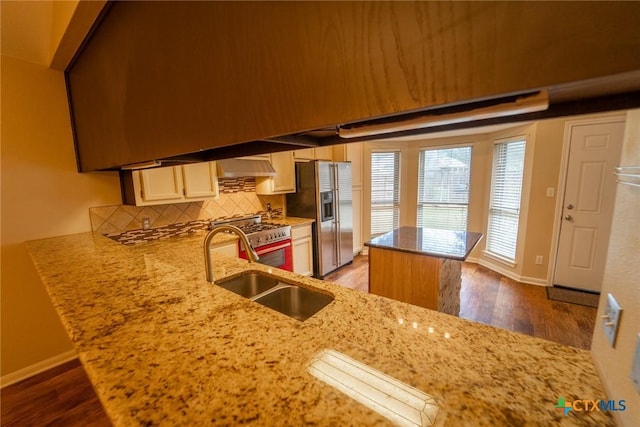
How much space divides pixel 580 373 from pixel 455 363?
297 mm

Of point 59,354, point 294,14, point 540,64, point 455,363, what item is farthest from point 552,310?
point 59,354

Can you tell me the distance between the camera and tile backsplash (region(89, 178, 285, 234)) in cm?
243

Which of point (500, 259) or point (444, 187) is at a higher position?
point (444, 187)

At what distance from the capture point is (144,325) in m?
0.83

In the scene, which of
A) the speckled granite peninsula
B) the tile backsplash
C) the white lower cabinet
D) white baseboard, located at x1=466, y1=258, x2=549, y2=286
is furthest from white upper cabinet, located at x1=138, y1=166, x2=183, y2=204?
white baseboard, located at x1=466, y1=258, x2=549, y2=286

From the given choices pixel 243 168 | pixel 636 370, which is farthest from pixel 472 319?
pixel 243 168

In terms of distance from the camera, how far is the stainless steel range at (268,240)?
283 centimetres

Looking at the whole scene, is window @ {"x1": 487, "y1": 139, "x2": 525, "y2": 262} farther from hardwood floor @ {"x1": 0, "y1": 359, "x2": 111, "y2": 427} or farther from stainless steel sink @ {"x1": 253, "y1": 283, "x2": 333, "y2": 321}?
hardwood floor @ {"x1": 0, "y1": 359, "x2": 111, "y2": 427}

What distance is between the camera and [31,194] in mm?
2064

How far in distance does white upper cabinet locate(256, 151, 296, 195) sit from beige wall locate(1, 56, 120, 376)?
177 centimetres

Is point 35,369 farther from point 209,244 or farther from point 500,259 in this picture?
point 500,259

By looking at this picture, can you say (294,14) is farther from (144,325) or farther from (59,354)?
(59,354)

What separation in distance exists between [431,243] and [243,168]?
215 centimetres

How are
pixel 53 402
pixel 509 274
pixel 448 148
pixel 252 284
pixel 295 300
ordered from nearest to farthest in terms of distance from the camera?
pixel 295 300
pixel 252 284
pixel 53 402
pixel 509 274
pixel 448 148
